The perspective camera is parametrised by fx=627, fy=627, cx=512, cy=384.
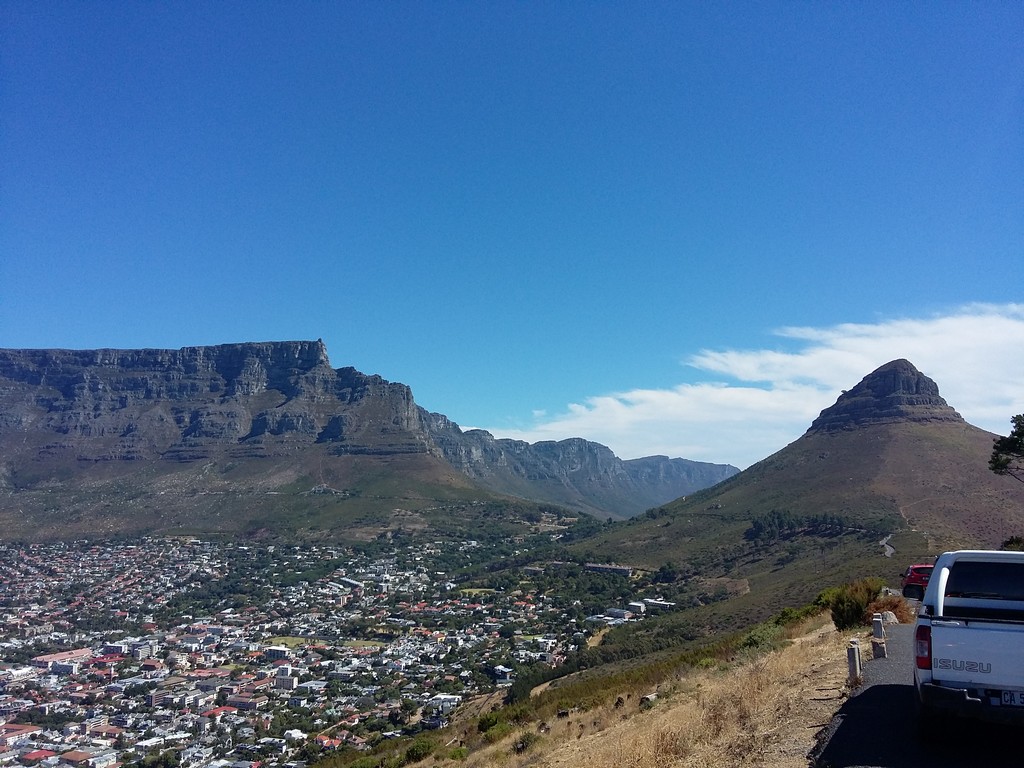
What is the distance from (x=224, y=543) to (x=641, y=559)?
67413 mm

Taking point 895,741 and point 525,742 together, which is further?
point 525,742

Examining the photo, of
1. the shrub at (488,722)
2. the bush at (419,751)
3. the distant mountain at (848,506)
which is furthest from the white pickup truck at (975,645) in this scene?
the distant mountain at (848,506)

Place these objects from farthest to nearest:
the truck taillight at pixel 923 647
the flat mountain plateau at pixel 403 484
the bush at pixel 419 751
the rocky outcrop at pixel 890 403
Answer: the rocky outcrop at pixel 890 403 < the flat mountain plateau at pixel 403 484 < the bush at pixel 419 751 < the truck taillight at pixel 923 647

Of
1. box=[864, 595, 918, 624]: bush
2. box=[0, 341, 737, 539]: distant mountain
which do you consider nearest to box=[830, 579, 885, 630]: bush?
box=[864, 595, 918, 624]: bush

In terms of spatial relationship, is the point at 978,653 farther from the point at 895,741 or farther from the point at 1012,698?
the point at 895,741

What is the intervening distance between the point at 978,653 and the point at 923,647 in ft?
1.44

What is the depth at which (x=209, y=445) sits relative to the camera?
5763 inches

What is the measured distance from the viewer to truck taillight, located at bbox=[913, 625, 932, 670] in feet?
18.9

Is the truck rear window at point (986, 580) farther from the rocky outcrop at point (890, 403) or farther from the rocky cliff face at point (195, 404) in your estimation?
the rocky cliff face at point (195, 404)

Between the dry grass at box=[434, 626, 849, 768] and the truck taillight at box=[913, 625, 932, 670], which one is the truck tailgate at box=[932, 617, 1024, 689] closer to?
the truck taillight at box=[913, 625, 932, 670]

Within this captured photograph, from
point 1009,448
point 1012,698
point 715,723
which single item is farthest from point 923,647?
point 1009,448

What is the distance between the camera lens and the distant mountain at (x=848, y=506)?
49.1 meters

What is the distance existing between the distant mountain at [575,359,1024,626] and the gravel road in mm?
30564

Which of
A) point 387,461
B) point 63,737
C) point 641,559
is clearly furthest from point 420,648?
point 387,461
